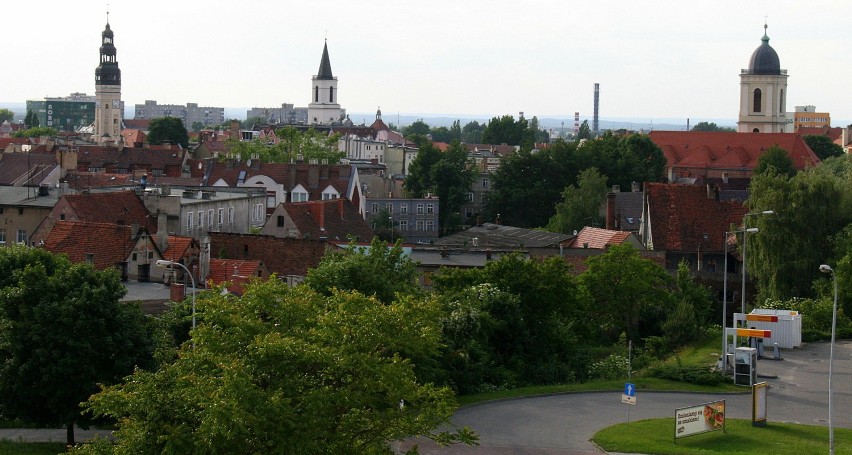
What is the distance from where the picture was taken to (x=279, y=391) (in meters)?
24.6

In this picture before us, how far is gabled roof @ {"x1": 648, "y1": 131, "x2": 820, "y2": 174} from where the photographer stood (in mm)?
146625

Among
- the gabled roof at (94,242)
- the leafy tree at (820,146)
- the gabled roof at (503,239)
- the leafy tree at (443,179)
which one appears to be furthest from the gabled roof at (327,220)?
the leafy tree at (820,146)

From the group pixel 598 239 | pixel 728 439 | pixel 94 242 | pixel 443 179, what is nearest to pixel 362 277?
pixel 728 439

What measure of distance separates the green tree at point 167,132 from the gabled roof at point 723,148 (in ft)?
200

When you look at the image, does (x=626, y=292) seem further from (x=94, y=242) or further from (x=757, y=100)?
(x=757, y=100)

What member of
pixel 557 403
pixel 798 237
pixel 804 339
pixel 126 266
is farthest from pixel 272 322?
pixel 798 237

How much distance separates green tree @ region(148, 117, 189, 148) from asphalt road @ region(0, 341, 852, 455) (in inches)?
5055

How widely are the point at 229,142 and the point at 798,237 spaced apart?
261ft

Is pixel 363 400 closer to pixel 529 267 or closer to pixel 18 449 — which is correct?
pixel 18 449

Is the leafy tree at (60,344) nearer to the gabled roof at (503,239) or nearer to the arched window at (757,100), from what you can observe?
the gabled roof at (503,239)

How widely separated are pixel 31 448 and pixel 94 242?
67.5 feet

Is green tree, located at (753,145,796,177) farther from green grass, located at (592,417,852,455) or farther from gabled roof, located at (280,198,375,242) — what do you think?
green grass, located at (592,417,852,455)

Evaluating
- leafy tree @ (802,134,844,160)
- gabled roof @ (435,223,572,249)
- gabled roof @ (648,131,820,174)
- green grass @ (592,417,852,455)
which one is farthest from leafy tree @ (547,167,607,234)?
leafy tree @ (802,134,844,160)

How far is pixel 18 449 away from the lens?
1459 inches
